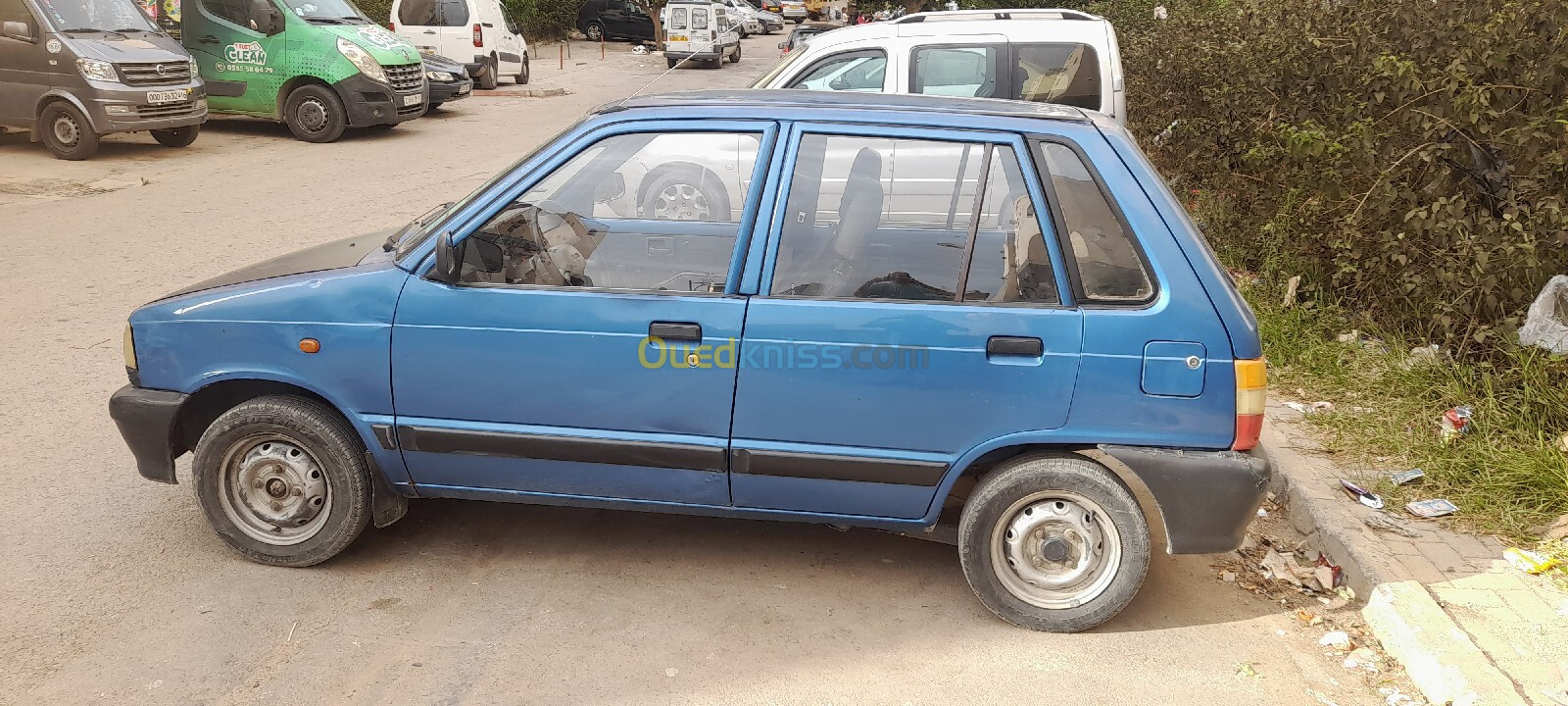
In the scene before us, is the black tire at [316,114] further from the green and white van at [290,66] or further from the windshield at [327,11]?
the windshield at [327,11]

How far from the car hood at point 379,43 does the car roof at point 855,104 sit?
498 inches

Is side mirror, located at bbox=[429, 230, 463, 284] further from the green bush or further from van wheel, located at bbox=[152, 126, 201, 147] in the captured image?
van wheel, located at bbox=[152, 126, 201, 147]

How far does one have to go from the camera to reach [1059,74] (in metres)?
8.15

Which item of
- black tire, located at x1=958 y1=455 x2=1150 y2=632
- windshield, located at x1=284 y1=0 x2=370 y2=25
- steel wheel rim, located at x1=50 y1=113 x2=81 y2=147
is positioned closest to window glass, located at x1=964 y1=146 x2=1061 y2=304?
black tire, located at x1=958 y1=455 x2=1150 y2=632

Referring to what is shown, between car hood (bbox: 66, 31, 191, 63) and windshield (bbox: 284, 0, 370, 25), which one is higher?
windshield (bbox: 284, 0, 370, 25)

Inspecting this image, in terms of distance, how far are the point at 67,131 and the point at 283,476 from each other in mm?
11106

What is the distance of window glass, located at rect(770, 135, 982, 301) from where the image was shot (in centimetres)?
391

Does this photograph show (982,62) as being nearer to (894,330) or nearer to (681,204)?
(681,204)

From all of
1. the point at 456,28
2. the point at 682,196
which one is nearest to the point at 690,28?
the point at 456,28

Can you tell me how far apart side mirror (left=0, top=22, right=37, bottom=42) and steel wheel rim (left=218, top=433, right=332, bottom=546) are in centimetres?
1100

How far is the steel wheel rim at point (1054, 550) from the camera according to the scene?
12.9 feet

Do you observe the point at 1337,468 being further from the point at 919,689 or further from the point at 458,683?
the point at 458,683

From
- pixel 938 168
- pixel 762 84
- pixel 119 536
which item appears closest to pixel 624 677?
pixel 938 168

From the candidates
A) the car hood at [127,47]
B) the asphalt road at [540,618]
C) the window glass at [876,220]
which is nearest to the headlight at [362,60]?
the car hood at [127,47]
